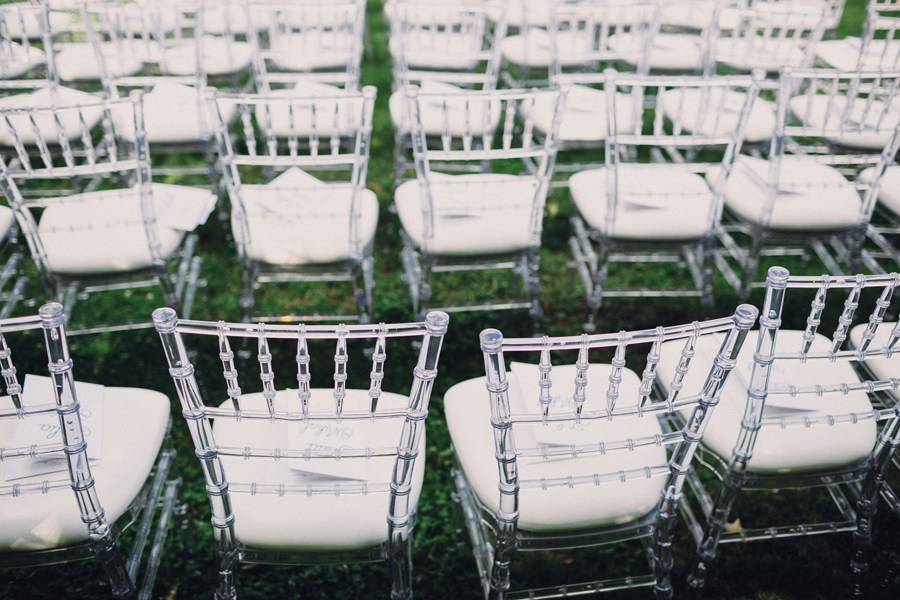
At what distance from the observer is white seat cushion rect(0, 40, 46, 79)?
394cm

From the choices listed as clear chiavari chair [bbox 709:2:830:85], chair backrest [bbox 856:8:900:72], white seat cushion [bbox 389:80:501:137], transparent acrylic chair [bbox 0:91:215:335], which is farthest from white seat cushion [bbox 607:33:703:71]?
transparent acrylic chair [bbox 0:91:215:335]

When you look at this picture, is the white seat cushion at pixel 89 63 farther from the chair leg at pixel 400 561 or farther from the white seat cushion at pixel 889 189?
the white seat cushion at pixel 889 189

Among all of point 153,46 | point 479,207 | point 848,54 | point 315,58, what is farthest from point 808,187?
point 153,46

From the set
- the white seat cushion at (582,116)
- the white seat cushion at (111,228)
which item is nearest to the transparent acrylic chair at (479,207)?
the white seat cushion at (582,116)

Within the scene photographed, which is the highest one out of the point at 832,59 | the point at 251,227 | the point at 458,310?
the point at 832,59

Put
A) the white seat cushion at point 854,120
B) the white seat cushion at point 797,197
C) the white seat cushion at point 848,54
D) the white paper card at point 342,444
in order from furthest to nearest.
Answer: the white seat cushion at point 848,54 → the white seat cushion at point 854,120 → the white seat cushion at point 797,197 → the white paper card at point 342,444

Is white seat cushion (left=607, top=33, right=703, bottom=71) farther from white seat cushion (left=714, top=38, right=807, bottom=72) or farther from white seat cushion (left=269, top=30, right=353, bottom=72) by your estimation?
white seat cushion (left=269, top=30, right=353, bottom=72)

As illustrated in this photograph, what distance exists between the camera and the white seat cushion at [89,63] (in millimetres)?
4238

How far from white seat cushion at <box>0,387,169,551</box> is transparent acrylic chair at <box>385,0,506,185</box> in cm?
171

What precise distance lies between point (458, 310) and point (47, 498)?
193 centimetres

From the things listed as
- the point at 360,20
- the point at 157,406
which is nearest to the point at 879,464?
the point at 157,406

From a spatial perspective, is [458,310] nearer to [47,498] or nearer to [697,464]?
[697,464]

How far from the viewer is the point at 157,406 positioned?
2277 mm

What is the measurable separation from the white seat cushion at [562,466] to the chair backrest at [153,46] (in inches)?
98.1
